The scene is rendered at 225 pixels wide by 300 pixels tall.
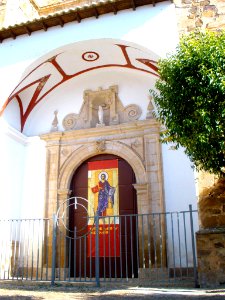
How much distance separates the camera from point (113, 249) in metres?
7.73

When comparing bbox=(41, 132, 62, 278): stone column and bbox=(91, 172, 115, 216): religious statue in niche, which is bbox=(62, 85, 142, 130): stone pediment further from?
bbox=(91, 172, 115, 216): religious statue in niche

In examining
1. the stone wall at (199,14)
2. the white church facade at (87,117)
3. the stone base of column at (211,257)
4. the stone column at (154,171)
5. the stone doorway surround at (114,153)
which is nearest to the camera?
the stone base of column at (211,257)

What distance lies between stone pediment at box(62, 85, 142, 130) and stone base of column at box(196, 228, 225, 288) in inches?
158

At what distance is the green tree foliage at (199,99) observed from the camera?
4398 millimetres

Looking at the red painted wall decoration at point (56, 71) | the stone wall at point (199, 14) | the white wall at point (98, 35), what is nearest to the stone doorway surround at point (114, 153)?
the red painted wall decoration at point (56, 71)

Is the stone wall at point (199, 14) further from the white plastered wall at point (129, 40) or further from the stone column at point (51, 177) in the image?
the stone column at point (51, 177)

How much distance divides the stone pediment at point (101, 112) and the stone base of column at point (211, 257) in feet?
13.2

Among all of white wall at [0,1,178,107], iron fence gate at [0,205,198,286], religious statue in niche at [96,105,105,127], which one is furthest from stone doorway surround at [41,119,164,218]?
white wall at [0,1,178,107]

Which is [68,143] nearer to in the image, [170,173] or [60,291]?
[170,173]

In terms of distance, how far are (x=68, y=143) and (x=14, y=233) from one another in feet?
8.25

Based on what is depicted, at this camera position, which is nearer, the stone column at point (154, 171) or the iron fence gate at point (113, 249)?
the iron fence gate at point (113, 249)

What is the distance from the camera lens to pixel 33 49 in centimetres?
776

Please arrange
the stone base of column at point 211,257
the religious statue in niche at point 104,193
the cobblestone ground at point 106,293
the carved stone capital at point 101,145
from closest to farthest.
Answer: the cobblestone ground at point 106,293, the stone base of column at point 211,257, the religious statue in niche at point 104,193, the carved stone capital at point 101,145

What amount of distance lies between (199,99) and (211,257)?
234cm
